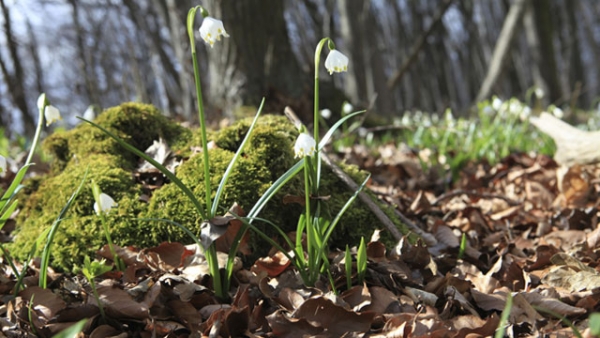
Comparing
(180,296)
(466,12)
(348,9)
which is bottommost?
(180,296)

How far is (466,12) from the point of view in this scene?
21609 mm

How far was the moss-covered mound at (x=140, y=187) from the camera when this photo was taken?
1.94m

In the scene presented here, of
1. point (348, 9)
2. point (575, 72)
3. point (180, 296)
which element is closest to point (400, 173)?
point (180, 296)

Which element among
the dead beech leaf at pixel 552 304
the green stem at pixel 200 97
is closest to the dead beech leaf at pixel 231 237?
the green stem at pixel 200 97

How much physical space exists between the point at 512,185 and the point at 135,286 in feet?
8.44

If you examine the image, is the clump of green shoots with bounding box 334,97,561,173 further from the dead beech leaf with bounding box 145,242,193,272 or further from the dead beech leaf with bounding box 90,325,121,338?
the dead beech leaf with bounding box 90,325,121,338

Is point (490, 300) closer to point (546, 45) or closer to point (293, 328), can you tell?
point (293, 328)

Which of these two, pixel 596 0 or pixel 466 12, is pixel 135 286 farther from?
pixel 596 0

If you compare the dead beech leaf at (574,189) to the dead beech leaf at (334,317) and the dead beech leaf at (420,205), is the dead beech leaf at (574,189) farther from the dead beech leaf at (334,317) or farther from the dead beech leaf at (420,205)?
the dead beech leaf at (334,317)

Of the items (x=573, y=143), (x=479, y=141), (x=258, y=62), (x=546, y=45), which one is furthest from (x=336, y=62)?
(x=546, y=45)

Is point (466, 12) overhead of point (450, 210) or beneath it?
overhead

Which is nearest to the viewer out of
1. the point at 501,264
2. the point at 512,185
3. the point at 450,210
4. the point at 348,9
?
the point at 501,264

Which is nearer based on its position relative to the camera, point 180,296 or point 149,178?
point 180,296

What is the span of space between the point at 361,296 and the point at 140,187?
1.10 m
